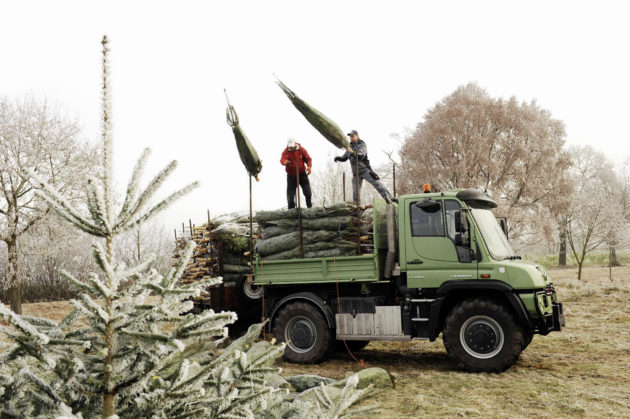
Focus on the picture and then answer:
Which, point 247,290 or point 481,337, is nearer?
point 481,337

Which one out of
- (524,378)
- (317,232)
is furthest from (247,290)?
(524,378)

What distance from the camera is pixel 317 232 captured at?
31.2 feet

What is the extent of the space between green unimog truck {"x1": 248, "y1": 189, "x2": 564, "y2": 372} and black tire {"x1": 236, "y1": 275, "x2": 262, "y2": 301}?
109 centimetres

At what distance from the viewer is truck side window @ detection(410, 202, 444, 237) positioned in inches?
344

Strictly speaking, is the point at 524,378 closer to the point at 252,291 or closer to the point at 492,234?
the point at 492,234

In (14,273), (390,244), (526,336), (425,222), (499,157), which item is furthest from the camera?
(499,157)

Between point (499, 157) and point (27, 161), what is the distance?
808 inches

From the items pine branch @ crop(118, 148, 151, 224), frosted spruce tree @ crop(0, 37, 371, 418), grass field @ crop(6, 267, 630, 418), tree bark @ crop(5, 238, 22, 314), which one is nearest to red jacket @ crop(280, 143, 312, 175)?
grass field @ crop(6, 267, 630, 418)

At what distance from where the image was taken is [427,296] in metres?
8.82

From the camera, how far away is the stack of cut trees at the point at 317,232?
9.38 m

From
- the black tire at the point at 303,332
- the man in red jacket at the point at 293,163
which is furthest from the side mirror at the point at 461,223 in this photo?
the man in red jacket at the point at 293,163

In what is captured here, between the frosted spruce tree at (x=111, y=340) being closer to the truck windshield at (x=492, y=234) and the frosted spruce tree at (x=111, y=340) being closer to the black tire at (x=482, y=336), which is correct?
the black tire at (x=482, y=336)

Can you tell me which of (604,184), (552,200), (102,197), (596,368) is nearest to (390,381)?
(596,368)

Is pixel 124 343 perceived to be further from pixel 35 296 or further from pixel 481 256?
pixel 35 296
